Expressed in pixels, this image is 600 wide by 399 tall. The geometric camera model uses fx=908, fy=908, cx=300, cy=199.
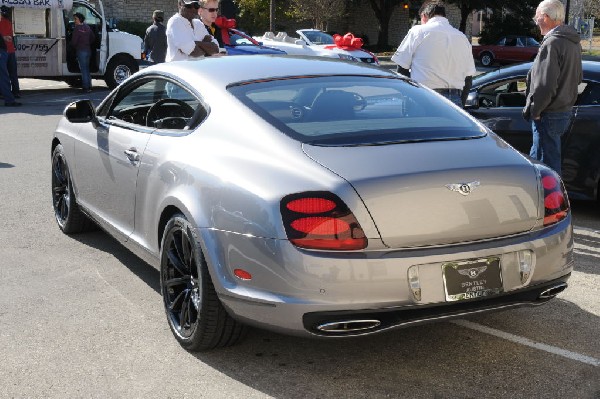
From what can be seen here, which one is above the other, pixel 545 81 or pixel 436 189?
pixel 545 81

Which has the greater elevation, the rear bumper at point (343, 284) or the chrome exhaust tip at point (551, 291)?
the rear bumper at point (343, 284)

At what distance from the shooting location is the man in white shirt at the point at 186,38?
981cm

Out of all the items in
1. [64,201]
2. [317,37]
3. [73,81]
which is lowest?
[73,81]

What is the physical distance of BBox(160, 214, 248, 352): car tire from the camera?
4.38 metres

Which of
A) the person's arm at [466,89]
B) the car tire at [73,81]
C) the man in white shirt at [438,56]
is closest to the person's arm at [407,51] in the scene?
the man in white shirt at [438,56]

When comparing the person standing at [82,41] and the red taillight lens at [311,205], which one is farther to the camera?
the person standing at [82,41]

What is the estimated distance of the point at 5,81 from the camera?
18172mm

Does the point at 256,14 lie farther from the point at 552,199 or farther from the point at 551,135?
the point at 552,199

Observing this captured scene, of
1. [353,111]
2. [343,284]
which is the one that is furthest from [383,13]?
[343,284]

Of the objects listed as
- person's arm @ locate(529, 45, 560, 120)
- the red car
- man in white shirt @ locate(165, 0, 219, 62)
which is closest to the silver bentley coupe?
person's arm @ locate(529, 45, 560, 120)

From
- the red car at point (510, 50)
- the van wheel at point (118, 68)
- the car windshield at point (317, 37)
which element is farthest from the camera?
the red car at point (510, 50)

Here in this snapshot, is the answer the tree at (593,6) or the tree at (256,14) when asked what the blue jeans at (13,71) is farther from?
the tree at (593,6)

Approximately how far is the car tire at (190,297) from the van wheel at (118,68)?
17.3 metres

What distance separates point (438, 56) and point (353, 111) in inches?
147
